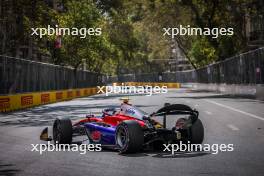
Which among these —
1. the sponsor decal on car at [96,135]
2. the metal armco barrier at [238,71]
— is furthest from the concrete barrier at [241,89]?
the sponsor decal on car at [96,135]

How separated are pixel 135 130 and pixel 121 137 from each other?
1.88ft

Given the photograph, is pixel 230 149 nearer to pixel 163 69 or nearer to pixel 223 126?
pixel 223 126

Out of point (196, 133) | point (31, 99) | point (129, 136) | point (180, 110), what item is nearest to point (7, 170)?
point (129, 136)

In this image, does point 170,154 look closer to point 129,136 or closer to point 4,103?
point 129,136

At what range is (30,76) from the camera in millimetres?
37000

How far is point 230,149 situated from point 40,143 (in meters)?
4.09

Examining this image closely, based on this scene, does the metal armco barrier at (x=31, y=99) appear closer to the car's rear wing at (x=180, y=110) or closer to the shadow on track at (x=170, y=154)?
the car's rear wing at (x=180, y=110)

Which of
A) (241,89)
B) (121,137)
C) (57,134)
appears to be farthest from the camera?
(241,89)

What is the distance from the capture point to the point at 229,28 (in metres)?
63.7

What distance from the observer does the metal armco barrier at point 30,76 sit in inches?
1251

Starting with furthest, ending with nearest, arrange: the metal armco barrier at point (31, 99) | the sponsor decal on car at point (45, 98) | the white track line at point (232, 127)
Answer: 1. the sponsor decal on car at point (45, 98)
2. the metal armco barrier at point (31, 99)
3. the white track line at point (232, 127)

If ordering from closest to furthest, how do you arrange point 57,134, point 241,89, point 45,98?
point 57,134 → point 45,98 → point 241,89

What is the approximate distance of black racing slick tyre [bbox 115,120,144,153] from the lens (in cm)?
1052

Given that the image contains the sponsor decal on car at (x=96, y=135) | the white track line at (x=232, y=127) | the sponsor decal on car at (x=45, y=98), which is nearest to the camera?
the sponsor decal on car at (x=96, y=135)
